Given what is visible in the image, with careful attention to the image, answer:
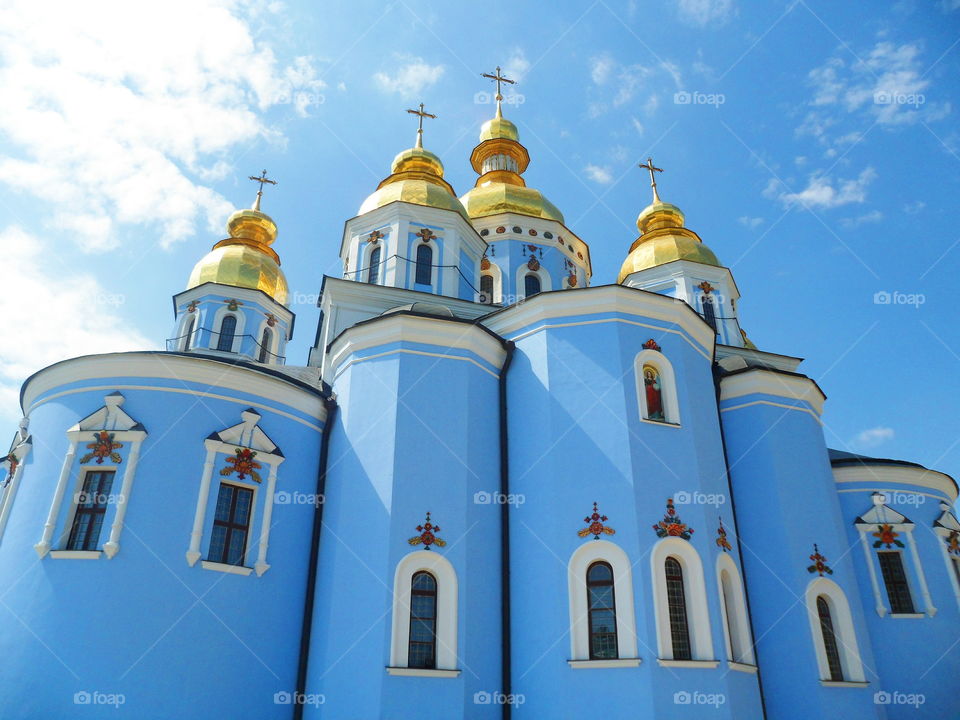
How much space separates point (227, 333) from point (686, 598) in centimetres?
1493

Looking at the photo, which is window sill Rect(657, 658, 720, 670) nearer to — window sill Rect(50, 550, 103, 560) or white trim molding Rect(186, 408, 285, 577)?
white trim molding Rect(186, 408, 285, 577)

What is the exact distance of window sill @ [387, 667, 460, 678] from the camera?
345 inches

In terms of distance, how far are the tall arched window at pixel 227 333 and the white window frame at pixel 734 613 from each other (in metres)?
14.6

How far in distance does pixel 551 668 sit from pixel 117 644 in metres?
5.28

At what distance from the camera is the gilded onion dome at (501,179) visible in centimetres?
1934

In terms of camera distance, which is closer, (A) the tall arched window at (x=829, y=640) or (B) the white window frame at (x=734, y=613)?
(B) the white window frame at (x=734, y=613)

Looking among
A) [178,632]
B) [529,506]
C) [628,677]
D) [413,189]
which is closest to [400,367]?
[529,506]

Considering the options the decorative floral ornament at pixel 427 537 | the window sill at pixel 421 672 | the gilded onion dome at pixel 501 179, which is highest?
the gilded onion dome at pixel 501 179

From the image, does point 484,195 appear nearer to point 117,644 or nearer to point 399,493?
point 399,493

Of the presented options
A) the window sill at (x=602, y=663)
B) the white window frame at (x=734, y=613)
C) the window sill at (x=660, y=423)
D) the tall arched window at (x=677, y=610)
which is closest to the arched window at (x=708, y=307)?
the window sill at (x=660, y=423)

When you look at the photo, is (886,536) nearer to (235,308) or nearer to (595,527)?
(595,527)

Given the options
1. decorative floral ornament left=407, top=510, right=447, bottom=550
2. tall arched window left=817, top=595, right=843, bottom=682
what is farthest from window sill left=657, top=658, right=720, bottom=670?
decorative floral ornament left=407, top=510, right=447, bottom=550

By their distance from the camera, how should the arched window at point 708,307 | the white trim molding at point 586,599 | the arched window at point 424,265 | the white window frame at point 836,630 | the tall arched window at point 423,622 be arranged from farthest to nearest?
1. the arched window at point 708,307
2. the arched window at point 424,265
3. the white window frame at point 836,630
4. the tall arched window at point 423,622
5. the white trim molding at point 586,599

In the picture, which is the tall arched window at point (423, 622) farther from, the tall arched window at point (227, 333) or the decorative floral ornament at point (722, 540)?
the tall arched window at point (227, 333)
